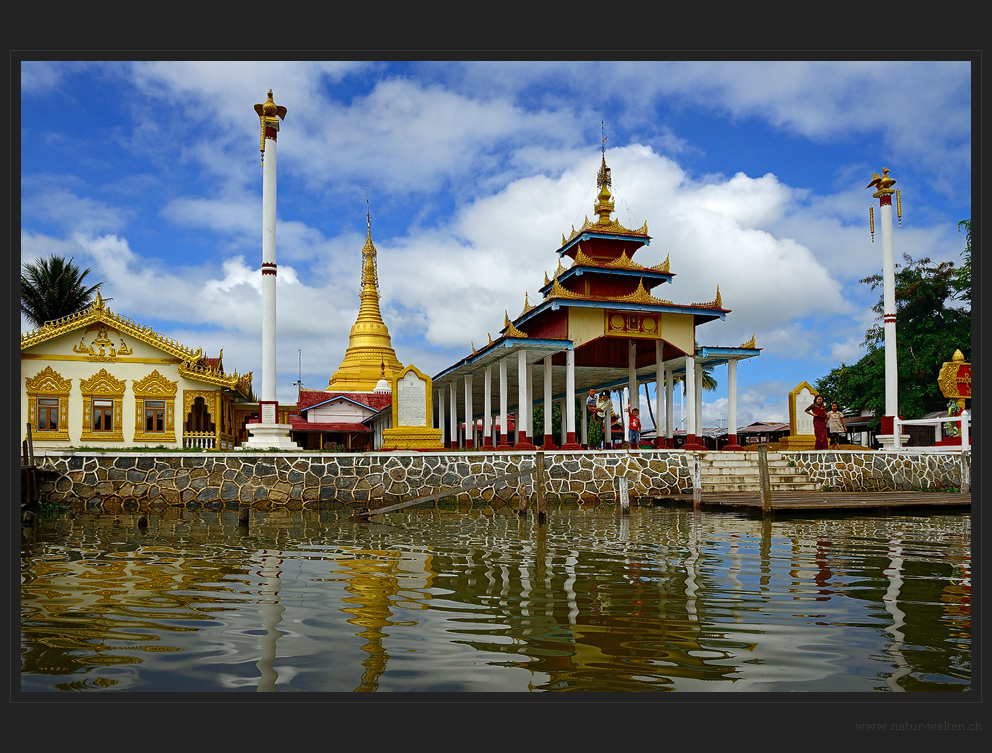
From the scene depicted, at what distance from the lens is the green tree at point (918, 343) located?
28.6m

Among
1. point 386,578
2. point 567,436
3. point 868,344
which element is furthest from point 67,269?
point 868,344

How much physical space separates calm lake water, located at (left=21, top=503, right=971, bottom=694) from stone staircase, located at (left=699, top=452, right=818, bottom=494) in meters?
6.80

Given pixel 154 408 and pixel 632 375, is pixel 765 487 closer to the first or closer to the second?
pixel 632 375

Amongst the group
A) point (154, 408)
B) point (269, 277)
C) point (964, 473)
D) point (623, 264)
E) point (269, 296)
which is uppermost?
point (623, 264)

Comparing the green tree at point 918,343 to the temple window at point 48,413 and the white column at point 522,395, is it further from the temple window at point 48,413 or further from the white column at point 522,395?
the temple window at point 48,413

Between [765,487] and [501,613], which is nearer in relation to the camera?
[501,613]

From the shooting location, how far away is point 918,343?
2969cm

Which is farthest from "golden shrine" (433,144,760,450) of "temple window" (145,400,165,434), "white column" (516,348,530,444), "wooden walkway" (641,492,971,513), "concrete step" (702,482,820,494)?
"temple window" (145,400,165,434)

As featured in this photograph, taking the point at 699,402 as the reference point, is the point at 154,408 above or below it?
below

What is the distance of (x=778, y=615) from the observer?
19.4 feet

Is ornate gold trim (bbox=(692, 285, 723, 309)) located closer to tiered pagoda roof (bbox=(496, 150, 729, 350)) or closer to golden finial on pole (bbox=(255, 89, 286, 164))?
tiered pagoda roof (bbox=(496, 150, 729, 350))

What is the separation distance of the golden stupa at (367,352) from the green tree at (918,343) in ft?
71.4

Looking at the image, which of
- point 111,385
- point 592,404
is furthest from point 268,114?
point 592,404

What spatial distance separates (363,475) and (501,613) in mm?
11650
